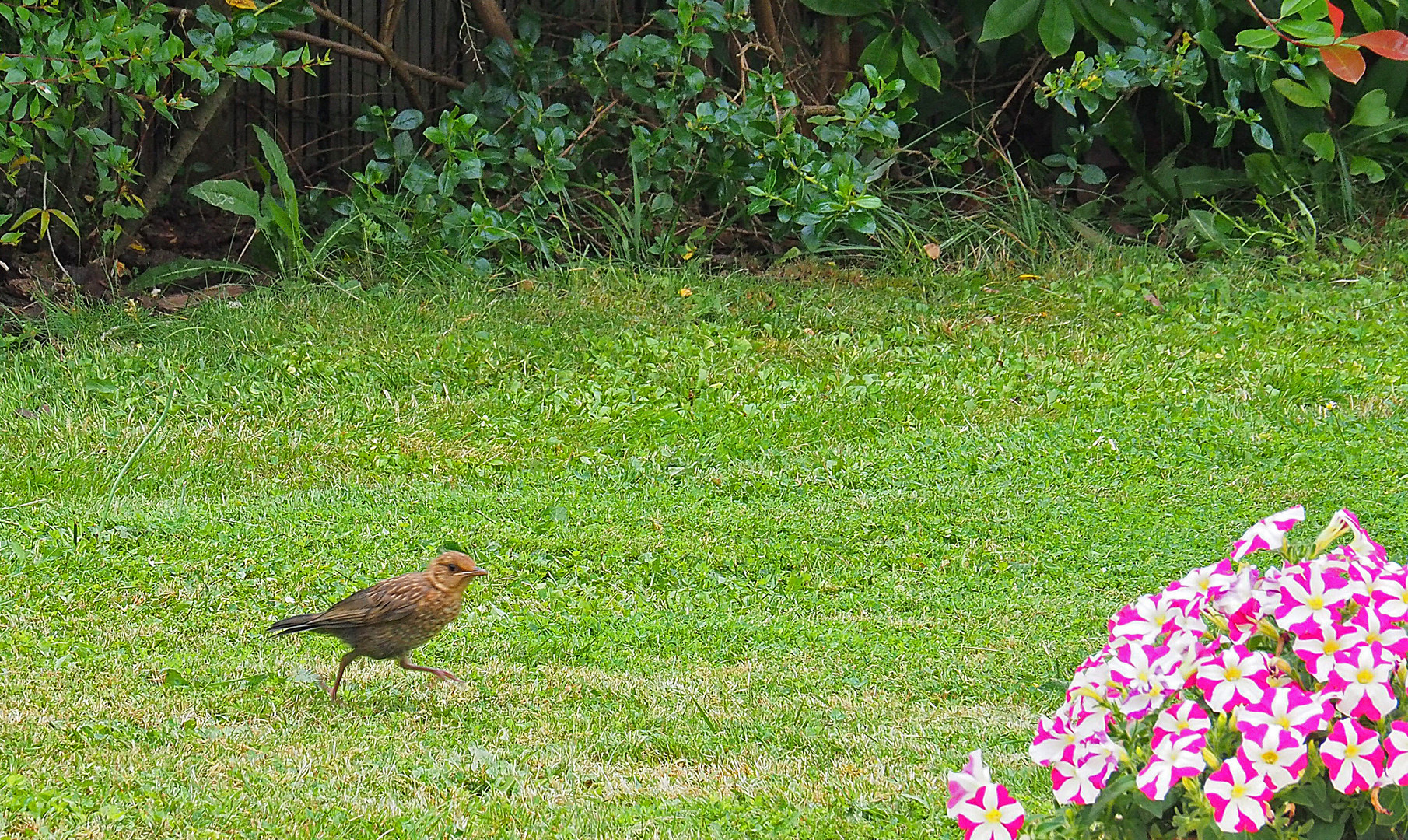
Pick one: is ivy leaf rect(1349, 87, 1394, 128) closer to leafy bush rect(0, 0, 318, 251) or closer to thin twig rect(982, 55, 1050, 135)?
thin twig rect(982, 55, 1050, 135)

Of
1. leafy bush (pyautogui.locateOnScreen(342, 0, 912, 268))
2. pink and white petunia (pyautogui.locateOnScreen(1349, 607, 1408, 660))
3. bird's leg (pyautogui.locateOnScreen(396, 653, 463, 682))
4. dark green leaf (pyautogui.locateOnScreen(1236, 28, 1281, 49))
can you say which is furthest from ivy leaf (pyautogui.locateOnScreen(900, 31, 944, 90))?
pink and white petunia (pyautogui.locateOnScreen(1349, 607, 1408, 660))

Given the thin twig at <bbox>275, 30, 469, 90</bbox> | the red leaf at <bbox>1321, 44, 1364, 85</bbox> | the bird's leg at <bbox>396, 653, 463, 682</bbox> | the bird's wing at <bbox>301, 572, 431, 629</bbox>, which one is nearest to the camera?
the bird's wing at <bbox>301, 572, 431, 629</bbox>

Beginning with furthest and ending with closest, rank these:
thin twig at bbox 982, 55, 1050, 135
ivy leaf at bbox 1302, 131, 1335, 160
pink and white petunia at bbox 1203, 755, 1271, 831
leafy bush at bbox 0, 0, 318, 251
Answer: thin twig at bbox 982, 55, 1050, 135
ivy leaf at bbox 1302, 131, 1335, 160
leafy bush at bbox 0, 0, 318, 251
pink and white petunia at bbox 1203, 755, 1271, 831

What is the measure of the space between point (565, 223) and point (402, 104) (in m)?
1.90

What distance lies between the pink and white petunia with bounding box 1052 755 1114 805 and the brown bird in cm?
201

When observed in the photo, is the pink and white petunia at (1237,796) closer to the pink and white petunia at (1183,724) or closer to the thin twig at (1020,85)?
the pink and white petunia at (1183,724)

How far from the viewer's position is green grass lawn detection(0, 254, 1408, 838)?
11.4 feet

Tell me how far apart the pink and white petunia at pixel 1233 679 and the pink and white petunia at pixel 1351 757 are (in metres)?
0.10

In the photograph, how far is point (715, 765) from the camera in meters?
3.60

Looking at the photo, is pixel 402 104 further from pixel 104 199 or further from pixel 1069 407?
pixel 1069 407

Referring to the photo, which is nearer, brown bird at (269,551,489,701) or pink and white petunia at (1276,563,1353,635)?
pink and white petunia at (1276,563,1353,635)

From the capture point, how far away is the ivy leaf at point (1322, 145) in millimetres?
9367

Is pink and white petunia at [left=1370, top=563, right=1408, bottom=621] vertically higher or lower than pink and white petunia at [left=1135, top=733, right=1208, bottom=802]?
higher

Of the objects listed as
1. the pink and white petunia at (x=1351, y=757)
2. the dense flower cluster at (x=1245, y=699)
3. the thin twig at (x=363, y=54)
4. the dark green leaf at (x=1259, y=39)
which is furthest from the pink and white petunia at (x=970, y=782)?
the thin twig at (x=363, y=54)
